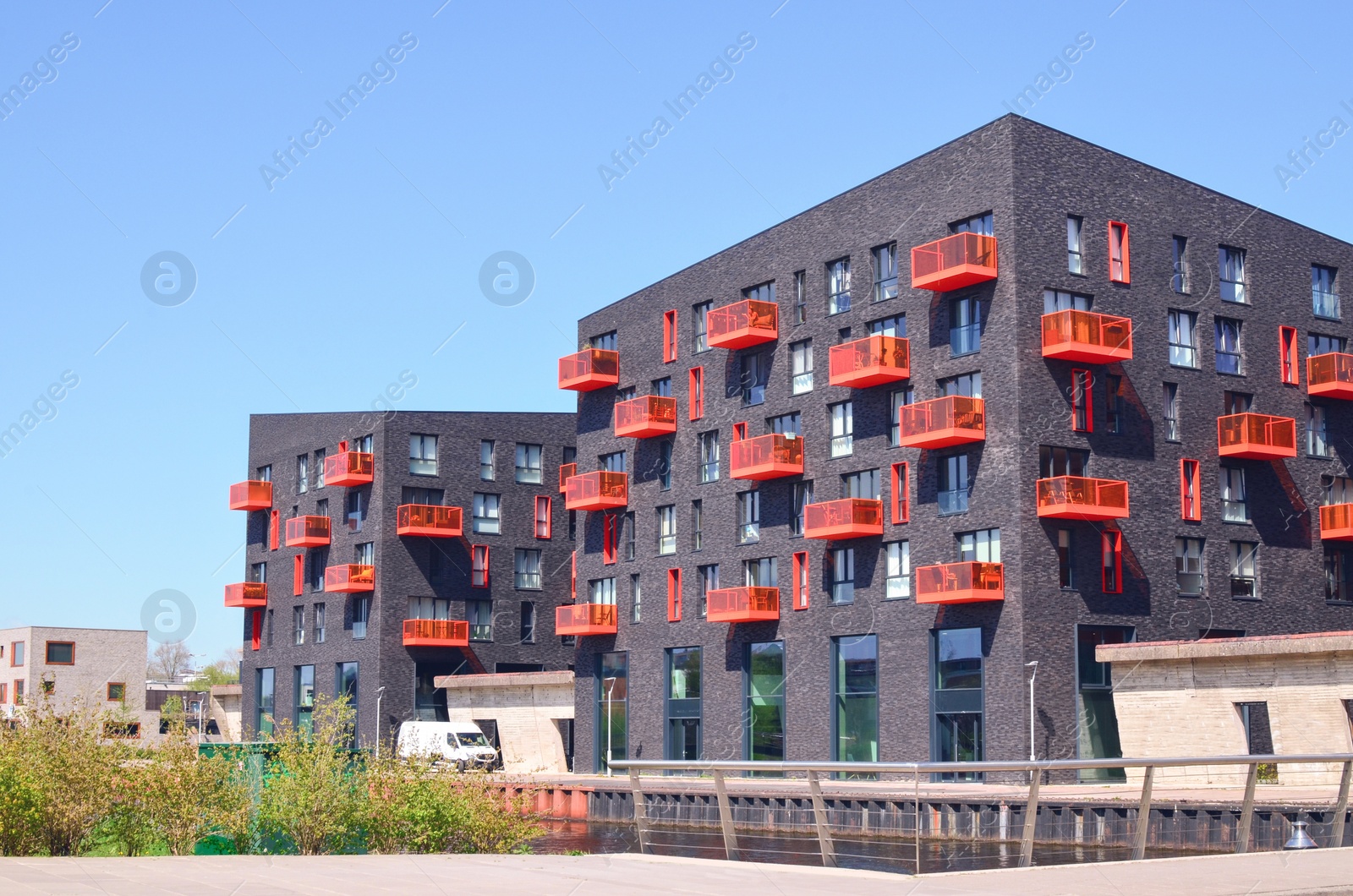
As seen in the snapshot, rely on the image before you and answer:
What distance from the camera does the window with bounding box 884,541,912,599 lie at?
152 feet

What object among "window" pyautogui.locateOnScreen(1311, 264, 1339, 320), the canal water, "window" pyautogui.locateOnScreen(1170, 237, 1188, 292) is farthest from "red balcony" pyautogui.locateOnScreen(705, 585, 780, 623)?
the canal water

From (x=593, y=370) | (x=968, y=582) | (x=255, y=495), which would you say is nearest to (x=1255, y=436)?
(x=968, y=582)

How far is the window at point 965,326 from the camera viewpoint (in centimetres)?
4478

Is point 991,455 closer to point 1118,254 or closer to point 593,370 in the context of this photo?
point 1118,254

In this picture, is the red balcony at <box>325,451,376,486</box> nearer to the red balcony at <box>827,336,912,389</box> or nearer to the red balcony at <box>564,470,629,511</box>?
the red balcony at <box>564,470,629,511</box>

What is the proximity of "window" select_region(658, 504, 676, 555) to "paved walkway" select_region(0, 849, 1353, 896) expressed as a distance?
41.8 meters

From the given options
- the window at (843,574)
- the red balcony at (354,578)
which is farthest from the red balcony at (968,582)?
the red balcony at (354,578)

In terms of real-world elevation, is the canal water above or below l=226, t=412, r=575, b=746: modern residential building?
below

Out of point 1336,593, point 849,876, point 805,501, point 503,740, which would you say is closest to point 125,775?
point 849,876

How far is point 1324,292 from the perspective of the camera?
5056 cm

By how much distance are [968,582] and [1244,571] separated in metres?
9.74

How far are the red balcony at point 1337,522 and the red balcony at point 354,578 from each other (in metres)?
40.8

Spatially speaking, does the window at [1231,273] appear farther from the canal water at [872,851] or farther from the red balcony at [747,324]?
the canal water at [872,851]

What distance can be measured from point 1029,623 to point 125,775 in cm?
2822
